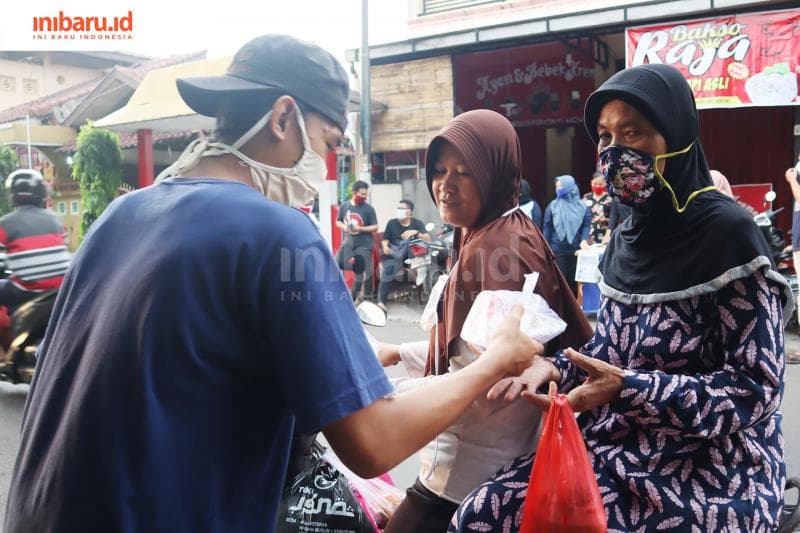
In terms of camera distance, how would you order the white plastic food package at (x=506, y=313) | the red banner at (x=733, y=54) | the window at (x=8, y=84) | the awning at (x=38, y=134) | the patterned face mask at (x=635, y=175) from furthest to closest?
the window at (x=8, y=84) → the awning at (x=38, y=134) → the red banner at (x=733, y=54) → the patterned face mask at (x=635, y=175) → the white plastic food package at (x=506, y=313)

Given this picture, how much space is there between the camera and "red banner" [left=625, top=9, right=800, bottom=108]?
895 centimetres

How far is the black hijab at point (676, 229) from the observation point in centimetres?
166

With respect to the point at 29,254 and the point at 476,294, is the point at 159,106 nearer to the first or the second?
the point at 29,254

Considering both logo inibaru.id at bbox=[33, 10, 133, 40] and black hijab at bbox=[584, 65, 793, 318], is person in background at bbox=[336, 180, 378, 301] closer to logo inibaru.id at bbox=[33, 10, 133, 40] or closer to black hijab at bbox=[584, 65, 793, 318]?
logo inibaru.id at bbox=[33, 10, 133, 40]

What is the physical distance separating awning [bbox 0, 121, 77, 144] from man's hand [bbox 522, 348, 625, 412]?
2191 cm

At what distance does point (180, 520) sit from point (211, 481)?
78 mm

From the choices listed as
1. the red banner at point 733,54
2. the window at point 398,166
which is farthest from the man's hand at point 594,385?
the window at point 398,166

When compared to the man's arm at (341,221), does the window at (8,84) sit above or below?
above

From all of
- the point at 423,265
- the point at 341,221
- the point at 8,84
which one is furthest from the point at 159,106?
the point at 8,84

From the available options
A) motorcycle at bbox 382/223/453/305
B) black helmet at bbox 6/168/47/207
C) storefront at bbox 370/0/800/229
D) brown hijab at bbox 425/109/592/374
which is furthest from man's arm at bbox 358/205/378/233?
brown hijab at bbox 425/109/592/374

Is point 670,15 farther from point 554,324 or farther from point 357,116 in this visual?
point 554,324

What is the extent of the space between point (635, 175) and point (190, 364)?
1344 mm

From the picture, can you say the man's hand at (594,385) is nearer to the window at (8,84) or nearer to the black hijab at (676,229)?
the black hijab at (676,229)

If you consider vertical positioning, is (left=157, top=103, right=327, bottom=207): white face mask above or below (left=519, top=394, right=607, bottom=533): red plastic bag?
above
